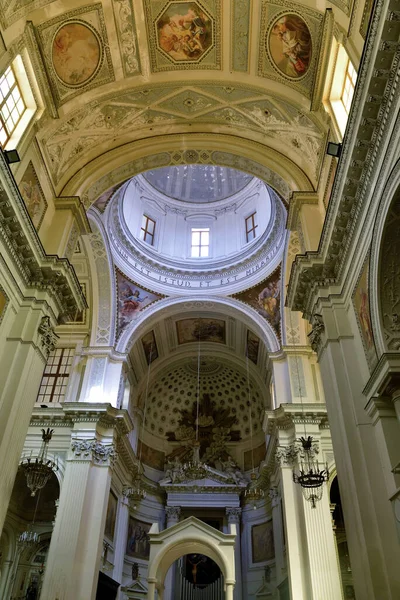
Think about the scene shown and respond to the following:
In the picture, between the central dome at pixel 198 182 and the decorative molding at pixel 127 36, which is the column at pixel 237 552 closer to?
the central dome at pixel 198 182

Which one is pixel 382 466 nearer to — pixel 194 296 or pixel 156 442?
pixel 194 296

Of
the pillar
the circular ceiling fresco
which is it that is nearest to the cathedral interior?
the pillar

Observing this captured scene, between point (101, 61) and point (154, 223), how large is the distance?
1241 centimetres

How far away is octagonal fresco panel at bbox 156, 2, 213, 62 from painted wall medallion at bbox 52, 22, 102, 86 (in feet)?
4.85

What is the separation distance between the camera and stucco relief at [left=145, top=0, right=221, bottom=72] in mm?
9445

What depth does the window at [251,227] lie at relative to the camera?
21.0 m

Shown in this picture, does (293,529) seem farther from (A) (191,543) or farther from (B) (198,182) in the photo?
(B) (198,182)

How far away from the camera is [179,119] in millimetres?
11820

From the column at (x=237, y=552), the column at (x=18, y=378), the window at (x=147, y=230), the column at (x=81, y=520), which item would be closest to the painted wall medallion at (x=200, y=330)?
the window at (x=147, y=230)

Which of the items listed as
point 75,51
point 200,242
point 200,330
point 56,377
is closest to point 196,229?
point 200,242

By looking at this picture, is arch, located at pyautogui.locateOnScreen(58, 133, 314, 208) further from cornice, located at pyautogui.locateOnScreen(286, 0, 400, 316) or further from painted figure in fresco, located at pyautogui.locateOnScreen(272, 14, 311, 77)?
cornice, located at pyautogui.locateOnScreen(286, 0, 400, 316)

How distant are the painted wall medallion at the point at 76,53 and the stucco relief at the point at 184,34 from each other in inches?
50.0

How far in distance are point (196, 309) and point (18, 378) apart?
40.9 feet

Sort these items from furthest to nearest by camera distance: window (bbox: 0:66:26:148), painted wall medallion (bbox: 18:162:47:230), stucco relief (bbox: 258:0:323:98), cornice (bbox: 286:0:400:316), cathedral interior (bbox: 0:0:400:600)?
painted wall medallion (bbox: 18:162:47:230)
stucco relief (bbox: 258:0:323:98)
window (bbox: 0:66:26:148)
cathedral interior (bbox: 0:0:400:600)
cornice (bbox: 286:0:400:316)
